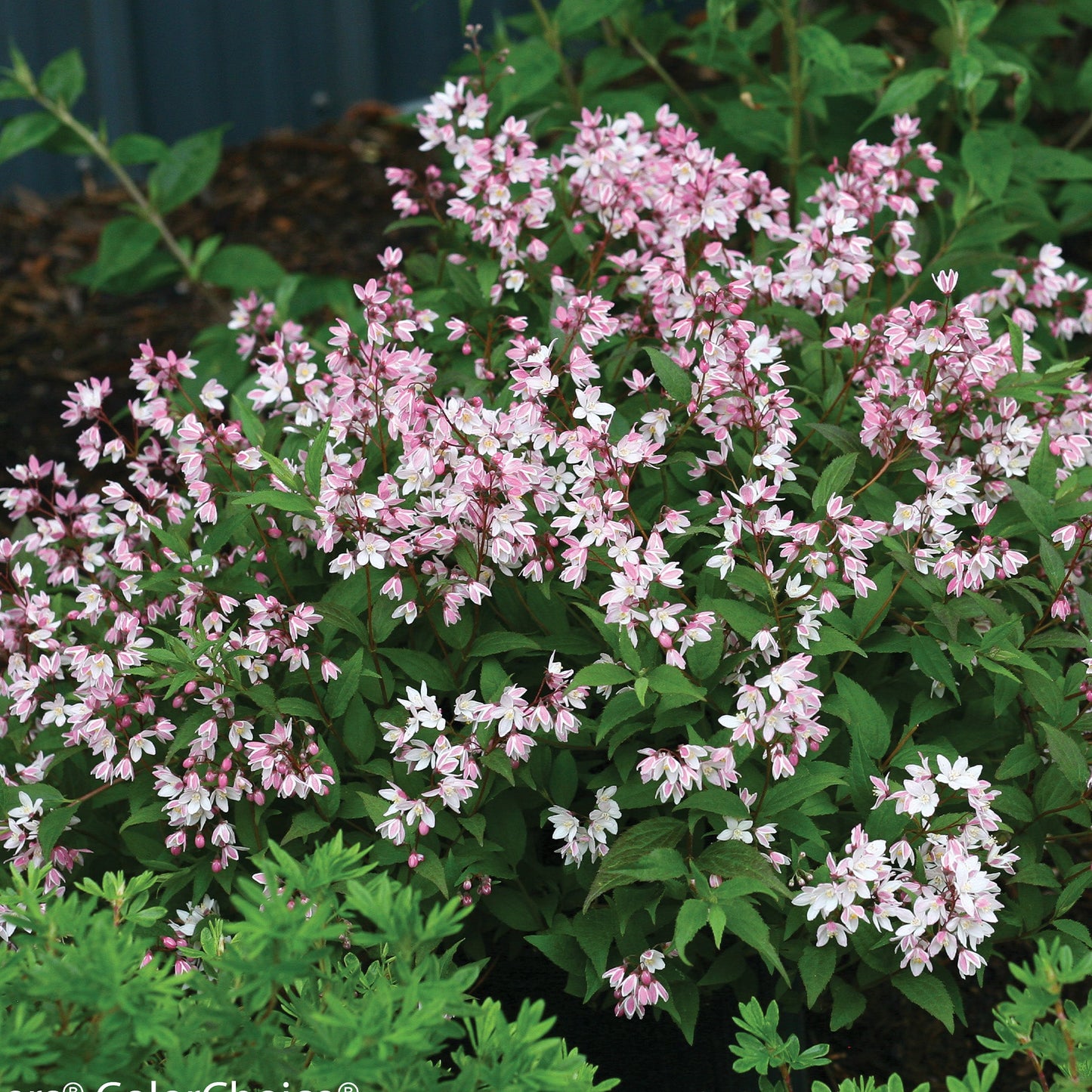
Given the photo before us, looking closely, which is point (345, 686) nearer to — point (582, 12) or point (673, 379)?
point (673, 379)

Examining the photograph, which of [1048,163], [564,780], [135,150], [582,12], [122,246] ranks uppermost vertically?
[582,12]

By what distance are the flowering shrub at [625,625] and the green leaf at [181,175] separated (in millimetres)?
2316

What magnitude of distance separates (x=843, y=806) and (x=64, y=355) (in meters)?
4.06

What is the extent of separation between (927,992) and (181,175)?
4.02 m

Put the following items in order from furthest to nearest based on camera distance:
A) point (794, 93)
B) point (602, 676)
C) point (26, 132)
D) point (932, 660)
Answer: point (26, 132), point (794, 93), point (932, 660), point (602, 676)

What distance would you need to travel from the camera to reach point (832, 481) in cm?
236

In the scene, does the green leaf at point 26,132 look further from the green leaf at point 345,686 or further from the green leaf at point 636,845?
the green leaf at point 636,845

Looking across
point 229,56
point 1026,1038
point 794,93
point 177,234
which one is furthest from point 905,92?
point 229,56

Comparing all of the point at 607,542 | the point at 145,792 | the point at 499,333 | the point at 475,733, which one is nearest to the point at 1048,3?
the point at 499,333

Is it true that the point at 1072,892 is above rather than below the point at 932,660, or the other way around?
below

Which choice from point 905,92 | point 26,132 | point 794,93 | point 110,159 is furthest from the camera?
point 110,159

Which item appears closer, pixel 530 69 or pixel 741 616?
pixel 741 616

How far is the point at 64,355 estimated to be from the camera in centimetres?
536

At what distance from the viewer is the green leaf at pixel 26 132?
450 cm
